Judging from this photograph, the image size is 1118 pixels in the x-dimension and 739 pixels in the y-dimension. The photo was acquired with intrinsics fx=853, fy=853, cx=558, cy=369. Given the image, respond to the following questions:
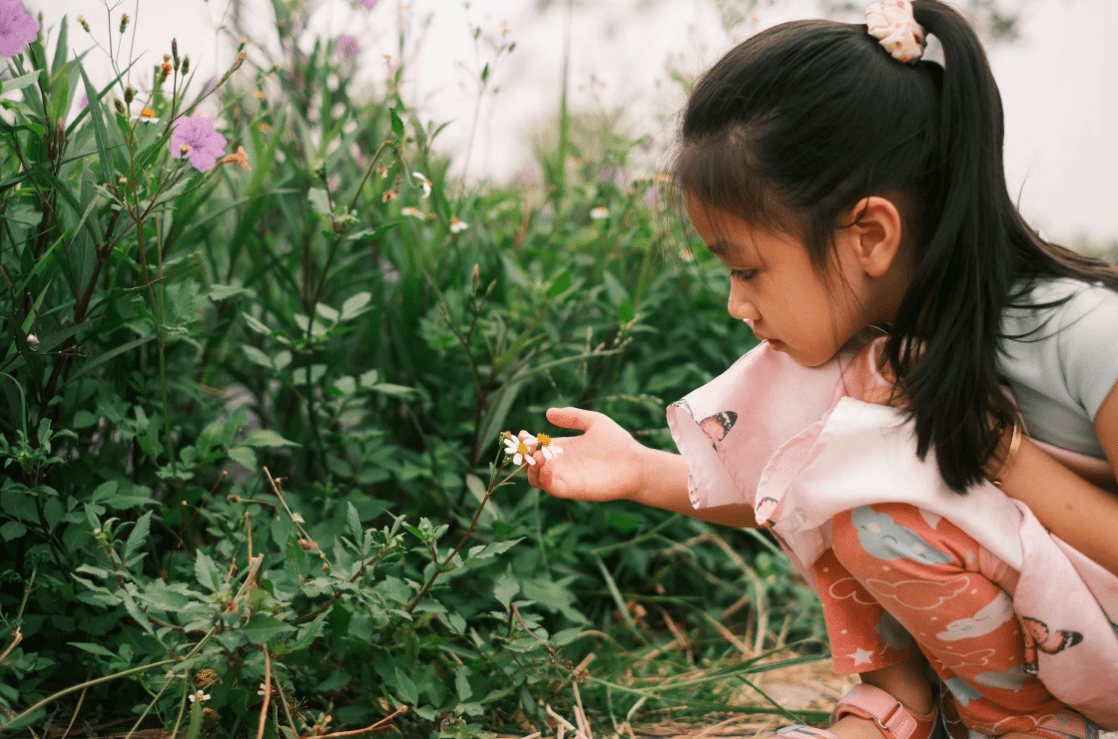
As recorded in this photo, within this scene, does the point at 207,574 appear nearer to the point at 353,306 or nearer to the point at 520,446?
the point at 520,446

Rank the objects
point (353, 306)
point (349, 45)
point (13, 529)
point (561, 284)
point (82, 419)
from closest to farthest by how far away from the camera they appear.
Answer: point (13, 529)
point (82, 419)
point (353, 306)
point (561, 284)
point (349, 45)

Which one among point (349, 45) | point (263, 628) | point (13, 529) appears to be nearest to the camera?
point (263, 628)

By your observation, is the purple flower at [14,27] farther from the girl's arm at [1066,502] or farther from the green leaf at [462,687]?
the girl's arm at [1066,502]

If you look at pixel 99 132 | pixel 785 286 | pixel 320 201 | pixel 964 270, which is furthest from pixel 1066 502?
pixel 99 132

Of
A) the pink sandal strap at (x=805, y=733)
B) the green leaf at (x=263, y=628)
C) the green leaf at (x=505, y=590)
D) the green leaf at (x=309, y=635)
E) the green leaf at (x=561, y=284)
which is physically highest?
the green leaf at (x=561, y=284)

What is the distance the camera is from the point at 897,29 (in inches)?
39.5

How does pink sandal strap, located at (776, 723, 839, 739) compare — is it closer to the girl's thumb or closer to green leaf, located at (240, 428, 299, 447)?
the girl's thumb

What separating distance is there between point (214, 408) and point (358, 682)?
0.52 m

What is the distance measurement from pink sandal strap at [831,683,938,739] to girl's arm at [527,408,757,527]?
299 mm

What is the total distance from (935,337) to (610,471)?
1.52 ft

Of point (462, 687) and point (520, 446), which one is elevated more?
point (520, 446)

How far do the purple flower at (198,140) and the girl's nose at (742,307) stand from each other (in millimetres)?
676

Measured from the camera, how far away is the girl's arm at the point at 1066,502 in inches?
38.9

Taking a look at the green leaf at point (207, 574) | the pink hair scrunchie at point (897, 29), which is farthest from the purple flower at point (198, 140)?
the pink hair scrunchie at point (897, 29)
